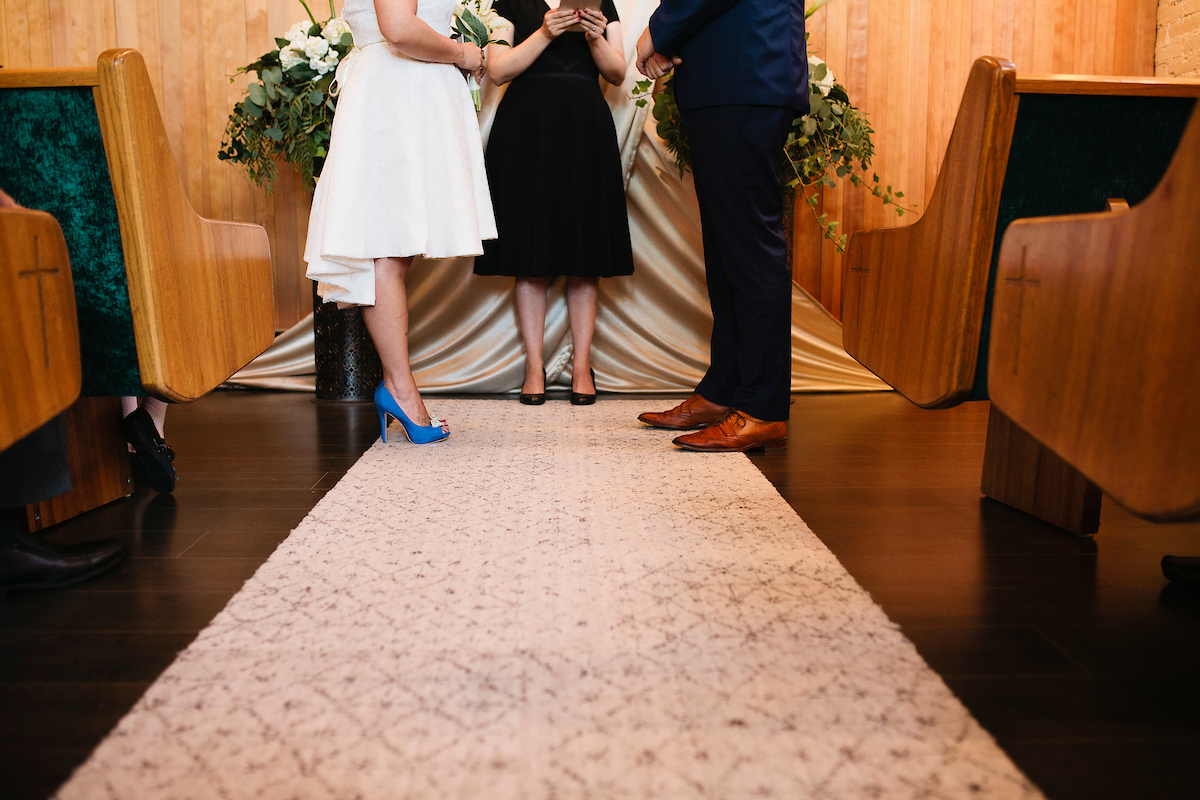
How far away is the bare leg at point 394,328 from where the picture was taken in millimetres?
2084

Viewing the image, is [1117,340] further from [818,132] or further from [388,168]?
[818,132]

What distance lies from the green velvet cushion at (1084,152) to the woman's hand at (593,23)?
160cm

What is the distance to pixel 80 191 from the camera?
126cm

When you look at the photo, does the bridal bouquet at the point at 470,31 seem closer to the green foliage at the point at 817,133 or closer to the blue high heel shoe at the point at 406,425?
the green foliage at the point at 817,133

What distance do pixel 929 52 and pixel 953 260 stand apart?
92.3 inches

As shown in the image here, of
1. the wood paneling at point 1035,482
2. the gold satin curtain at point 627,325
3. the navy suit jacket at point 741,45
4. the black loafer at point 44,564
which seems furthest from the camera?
the gold satin curtain at point 627,325

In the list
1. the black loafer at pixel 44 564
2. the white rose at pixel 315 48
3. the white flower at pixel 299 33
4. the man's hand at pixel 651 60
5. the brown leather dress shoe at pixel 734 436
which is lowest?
the brown leather dress shoe at pixel 734 436

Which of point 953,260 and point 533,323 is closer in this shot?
point 953,260

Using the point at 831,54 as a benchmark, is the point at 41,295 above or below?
below

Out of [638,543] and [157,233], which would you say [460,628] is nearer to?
[638,543]

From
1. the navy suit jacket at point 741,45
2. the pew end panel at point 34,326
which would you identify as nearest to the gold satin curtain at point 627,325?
the navy suit jacket at point 741,45

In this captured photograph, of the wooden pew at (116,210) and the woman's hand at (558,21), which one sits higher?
the woman's hand at (558,21)

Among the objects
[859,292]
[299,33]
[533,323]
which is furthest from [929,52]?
[299,33]

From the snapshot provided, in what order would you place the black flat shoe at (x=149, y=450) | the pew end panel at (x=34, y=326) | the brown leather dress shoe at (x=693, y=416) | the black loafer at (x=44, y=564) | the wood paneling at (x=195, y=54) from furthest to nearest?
the wood paneling at (x=195, y=54) → the brown leather dress shoe at (x=693, y=416) → the black flat shoe at (x=149, y=450) → the black loafer at (x=44, y=564) → the pew end panel at (x=34, y=326)
